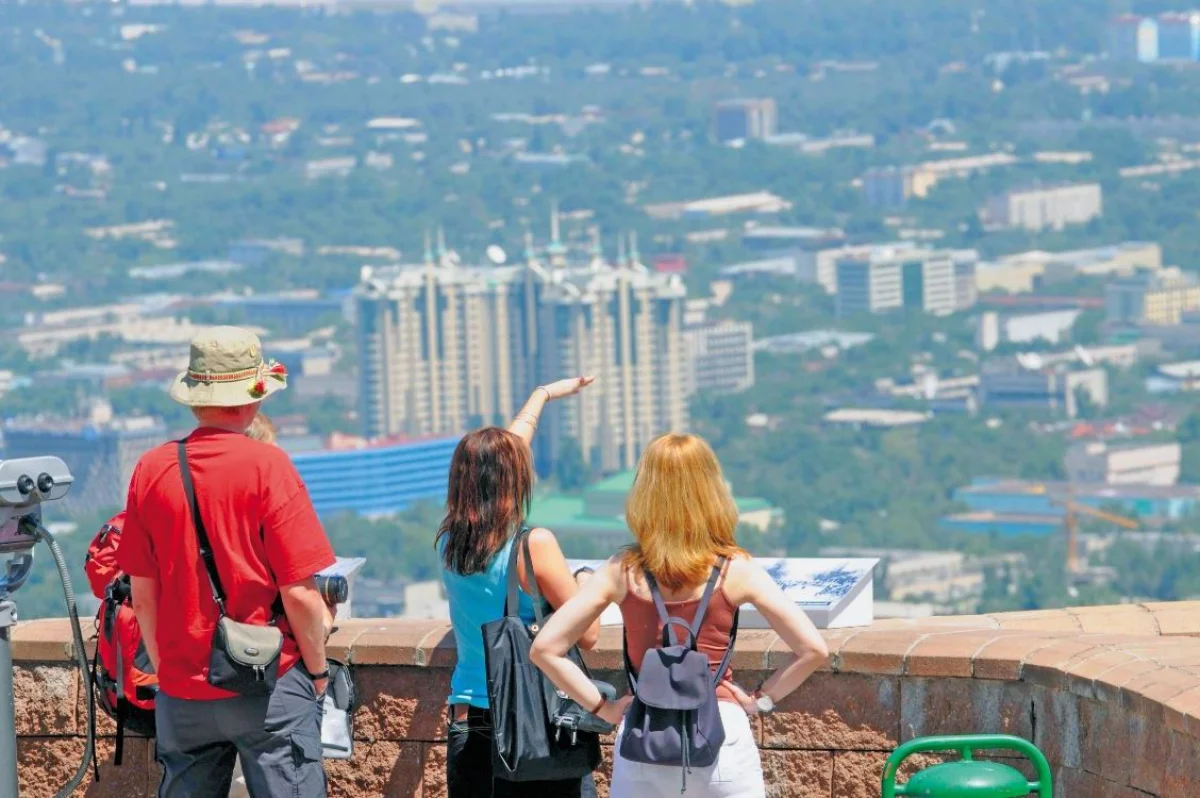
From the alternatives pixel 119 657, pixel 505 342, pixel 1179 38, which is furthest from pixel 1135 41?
pixel 119 657

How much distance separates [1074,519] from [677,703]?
200 feet

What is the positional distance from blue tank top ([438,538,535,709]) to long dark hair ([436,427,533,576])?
2cm

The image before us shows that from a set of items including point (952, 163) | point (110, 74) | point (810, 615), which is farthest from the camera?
point (110, 74)

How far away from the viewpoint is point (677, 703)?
2.93 m

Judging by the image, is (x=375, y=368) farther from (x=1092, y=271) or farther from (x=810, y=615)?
(x=810, y=615)

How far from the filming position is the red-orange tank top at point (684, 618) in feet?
9.73

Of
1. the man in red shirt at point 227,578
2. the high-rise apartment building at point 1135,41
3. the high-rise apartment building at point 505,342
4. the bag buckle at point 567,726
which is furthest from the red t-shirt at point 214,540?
the high-rise apartment building at point 1135,41

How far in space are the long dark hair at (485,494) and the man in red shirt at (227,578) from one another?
0.17m

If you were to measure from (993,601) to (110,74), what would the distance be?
81.9 metres

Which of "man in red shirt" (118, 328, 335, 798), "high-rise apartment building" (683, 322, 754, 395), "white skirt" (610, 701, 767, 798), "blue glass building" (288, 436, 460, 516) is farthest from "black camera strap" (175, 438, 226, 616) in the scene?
"high-rise apartment building" (683, 322, 754, 395)

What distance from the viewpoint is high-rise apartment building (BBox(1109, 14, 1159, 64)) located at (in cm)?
13338

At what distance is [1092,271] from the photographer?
98.1m

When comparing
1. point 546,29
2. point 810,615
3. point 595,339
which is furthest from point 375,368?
point 810,615

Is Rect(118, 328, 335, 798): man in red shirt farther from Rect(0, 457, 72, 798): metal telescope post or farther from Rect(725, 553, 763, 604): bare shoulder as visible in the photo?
Rect(725, 553, 763, 604): bare shoulder
